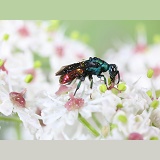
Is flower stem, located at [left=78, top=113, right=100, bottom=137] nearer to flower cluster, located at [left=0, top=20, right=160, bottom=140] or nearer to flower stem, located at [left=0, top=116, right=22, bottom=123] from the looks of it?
flower cluster, located at [left=0, top=20, right=160, bottom=140]

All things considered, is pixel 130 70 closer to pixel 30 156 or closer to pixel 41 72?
pixel 41 72

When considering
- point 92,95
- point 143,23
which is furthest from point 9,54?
point 143,23

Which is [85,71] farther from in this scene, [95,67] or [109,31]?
[109,31]

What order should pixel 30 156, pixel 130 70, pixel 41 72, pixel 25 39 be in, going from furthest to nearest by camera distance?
pixel 130 70 < pixel 25 39 < pixel 41 72 < pixel 30 156

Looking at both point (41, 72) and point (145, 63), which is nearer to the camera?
point (41, 72)

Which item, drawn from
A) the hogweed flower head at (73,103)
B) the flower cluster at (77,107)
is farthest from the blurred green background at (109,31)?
the hogweed flower head at (73,103)

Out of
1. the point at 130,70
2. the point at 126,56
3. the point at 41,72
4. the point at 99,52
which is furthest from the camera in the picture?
the point at 99,52

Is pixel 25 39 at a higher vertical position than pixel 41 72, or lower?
higher
